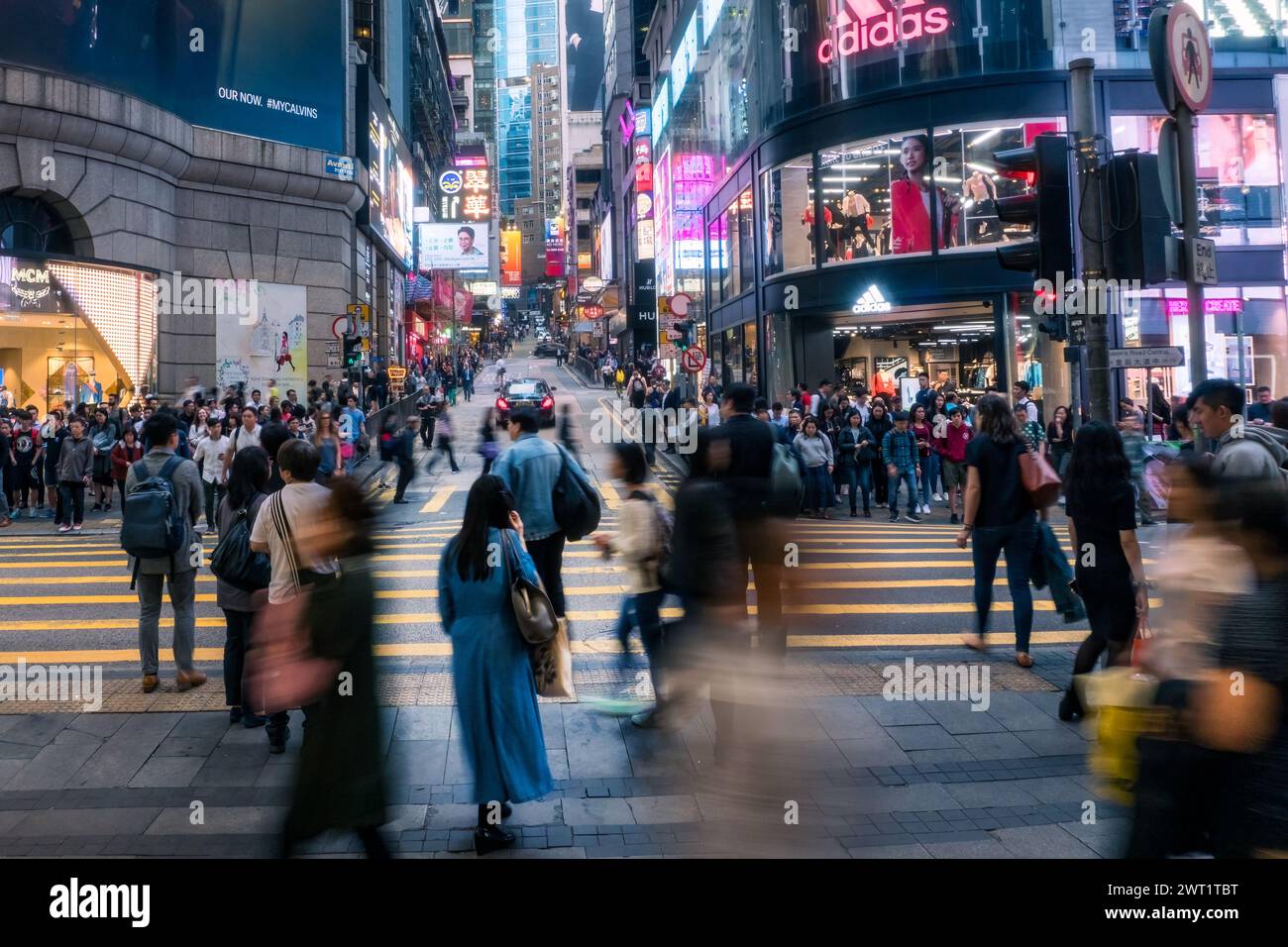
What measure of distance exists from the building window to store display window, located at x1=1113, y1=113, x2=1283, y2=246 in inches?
336

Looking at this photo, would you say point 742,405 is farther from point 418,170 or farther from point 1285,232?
point 418,170

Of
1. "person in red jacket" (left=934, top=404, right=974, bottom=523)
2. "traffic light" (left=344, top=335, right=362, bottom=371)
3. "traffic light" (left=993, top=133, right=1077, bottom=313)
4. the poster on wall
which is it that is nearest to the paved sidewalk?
"traffic light" (left=993, top=133, right=1077, bottom=313)

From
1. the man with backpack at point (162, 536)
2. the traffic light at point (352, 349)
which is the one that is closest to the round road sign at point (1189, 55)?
the man with backpack at point (162, 536)

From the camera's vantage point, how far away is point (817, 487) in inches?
619

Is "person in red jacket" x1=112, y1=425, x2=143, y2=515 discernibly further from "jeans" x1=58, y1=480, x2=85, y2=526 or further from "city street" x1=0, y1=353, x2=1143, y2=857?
"city street" x1=0, y1=353, x2=1143, y2=857

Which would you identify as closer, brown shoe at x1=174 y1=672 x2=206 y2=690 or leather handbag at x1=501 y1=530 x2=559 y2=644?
leather handbag at x1=501 y1=530 x2=559 y2=644

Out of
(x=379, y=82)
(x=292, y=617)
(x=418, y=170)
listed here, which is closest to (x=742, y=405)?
(x=292, y=617)

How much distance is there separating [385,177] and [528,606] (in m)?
45.4

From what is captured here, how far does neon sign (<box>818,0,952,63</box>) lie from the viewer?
2630 cm

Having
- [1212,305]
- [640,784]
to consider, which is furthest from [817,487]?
[1212,305]

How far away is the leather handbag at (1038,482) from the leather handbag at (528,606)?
4.24 m

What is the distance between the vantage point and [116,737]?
21.1 ft

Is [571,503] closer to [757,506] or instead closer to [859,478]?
[757,506]
